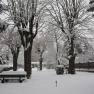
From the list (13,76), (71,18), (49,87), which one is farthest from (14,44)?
(49,87)

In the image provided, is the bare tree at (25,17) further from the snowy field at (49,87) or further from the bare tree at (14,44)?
the bare tree at (14,44)

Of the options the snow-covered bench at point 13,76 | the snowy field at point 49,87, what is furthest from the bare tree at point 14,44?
the snowy field at point 49,87

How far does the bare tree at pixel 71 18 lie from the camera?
2983 cm

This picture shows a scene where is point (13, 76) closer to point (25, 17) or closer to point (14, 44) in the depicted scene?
point (25, 17)

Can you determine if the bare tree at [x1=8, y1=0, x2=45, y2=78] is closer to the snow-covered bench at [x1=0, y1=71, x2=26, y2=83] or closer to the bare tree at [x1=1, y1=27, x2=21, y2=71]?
the snow-covered bench at [x1=0, y1=71, x2=26, y2=83]

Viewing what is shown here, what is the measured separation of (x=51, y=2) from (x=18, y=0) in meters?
7.30

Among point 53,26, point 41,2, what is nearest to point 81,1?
point 53,26

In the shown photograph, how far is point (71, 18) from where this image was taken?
29906 mm

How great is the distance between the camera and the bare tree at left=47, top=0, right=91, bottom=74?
2983cm

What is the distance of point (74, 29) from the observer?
29.4 m

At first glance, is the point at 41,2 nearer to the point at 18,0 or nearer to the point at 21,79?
the point at 18,0

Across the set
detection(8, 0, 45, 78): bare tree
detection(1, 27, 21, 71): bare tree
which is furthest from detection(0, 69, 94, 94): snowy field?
detection(1, 27, 21, 71): bare tree

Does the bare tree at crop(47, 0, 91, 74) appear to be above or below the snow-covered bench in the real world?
above

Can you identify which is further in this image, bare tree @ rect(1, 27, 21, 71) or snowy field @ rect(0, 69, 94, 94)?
bare tree @ rect(1, 27, 21, 71)
